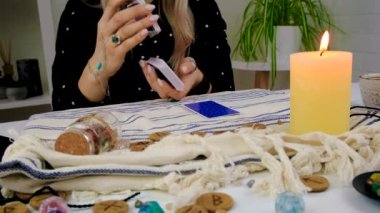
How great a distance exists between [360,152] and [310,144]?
46 millimetres

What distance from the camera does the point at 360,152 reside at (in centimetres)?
38

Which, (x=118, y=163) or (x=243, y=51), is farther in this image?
(x=243, y=51)

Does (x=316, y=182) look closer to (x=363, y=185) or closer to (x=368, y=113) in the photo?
(x=363, y=185)

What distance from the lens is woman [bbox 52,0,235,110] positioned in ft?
2.69

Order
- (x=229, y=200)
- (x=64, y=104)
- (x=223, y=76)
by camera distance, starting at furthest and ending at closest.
Result: 1. (x=223, y=76)
2. (x=64, y=104)
3. (x=229, y=200)

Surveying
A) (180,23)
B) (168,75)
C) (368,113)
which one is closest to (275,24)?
(180,23)

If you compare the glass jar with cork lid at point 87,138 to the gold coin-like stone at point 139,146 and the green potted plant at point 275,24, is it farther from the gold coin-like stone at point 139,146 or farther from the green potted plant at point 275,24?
the green potted plant at point 275,24

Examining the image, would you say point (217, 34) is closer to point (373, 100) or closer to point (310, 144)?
point (373, 100)

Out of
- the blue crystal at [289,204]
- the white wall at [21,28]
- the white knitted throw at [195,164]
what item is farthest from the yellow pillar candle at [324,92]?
the white wall at [21,28]

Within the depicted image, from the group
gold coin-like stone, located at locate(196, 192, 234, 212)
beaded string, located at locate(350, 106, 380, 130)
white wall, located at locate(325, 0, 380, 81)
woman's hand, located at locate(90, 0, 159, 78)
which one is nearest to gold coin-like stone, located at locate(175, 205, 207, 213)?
gold coin-like stone, located at locate(196, 192, 234, 212)

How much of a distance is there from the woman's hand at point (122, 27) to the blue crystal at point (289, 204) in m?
0.43

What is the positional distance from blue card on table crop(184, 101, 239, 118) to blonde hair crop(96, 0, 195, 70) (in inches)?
14.7

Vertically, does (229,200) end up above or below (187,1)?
below

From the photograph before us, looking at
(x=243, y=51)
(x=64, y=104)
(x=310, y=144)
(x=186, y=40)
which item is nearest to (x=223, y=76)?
(x=186, y=40)
